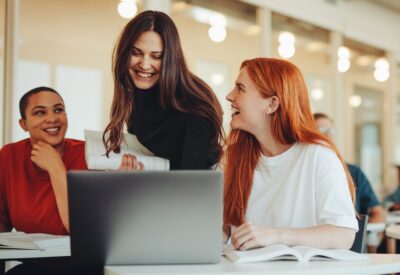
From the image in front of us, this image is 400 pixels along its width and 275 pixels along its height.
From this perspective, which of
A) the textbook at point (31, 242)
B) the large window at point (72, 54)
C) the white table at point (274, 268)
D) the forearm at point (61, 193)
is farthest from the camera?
the large window at point (72, 54)

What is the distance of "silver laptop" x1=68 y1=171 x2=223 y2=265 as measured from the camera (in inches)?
49.5

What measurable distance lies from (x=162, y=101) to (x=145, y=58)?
0.57ft

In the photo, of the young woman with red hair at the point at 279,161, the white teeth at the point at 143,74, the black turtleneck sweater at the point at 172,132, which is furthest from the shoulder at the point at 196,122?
the white teeth at the point at 143,74

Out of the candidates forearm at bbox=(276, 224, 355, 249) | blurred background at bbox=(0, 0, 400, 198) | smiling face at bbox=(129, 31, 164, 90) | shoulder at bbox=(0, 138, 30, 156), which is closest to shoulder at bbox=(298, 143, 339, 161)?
forearm at bbox=(276, 224, 355, 249)

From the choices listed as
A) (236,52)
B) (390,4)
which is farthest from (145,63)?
(390,4)

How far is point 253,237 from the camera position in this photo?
1.52m

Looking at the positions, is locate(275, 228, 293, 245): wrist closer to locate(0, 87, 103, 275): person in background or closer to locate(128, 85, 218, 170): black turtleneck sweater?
locate(128, 85, 218, 170): black turtleneck sweater

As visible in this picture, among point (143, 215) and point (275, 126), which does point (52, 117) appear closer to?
point (275, 126)

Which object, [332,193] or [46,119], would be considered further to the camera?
[46,119]

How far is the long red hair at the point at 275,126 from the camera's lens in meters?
1.93

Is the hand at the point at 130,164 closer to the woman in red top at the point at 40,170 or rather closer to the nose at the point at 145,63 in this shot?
the nose at the point at 145,63

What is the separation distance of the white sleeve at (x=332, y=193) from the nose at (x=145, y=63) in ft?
2.30

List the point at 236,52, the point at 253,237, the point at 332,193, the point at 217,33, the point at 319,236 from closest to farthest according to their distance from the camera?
the point at 253,237 < the point at 319,236 < the point at 332,193 < the point at 217,33 < the point at 236,52

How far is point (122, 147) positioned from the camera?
2164mm
